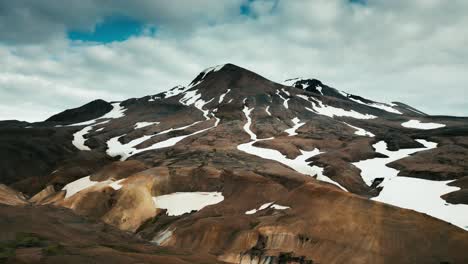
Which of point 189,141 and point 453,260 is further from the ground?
point 189,141

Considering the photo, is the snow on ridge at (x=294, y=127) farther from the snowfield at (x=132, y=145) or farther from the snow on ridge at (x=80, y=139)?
the snow on ridge at (x=80, y=139)

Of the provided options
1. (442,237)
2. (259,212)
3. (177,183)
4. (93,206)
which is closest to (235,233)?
(259,212)

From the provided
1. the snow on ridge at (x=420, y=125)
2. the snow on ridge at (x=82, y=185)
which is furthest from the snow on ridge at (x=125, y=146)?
the snow on ridge at (x=420, y=125)

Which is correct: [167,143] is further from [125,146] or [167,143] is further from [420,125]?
[420,125]

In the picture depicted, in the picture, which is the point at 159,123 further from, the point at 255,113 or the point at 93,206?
the point at 93,206

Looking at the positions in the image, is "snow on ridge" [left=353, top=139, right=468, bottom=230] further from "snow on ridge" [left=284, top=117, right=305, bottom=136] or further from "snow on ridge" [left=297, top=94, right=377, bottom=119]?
"snow on ridge" [left=297, top=94, right=377, bottom=119]

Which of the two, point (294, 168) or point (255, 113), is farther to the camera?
point (255, 113)

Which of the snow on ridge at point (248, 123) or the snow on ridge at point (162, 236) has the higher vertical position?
the snow on ridge at point (248, 123)
